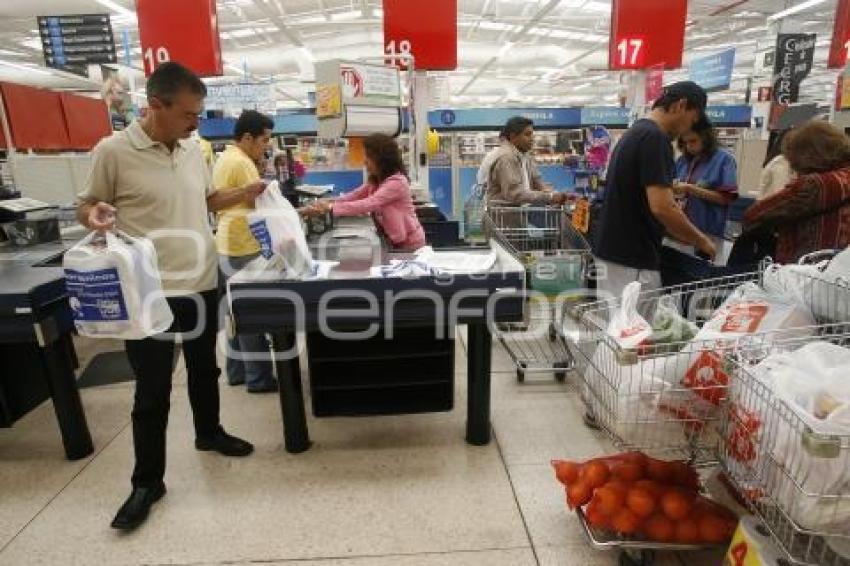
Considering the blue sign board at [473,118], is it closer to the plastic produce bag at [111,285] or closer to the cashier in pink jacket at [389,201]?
the cashier in pink jacket at [389,201]

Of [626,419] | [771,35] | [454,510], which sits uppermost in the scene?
[771,35]

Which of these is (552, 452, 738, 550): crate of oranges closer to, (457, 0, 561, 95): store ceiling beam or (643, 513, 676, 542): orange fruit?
(643, 513, 676, 542): orange fruit

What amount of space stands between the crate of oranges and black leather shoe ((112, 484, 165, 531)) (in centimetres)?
175

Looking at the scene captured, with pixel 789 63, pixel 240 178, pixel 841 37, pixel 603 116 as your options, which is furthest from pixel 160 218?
pixel 841 37

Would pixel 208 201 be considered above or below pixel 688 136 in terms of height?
below

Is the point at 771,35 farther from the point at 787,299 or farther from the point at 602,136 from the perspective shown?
the point at 787,299

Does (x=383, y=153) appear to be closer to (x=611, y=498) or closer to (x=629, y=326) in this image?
(x=629, y=326)

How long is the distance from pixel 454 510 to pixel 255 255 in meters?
1.81

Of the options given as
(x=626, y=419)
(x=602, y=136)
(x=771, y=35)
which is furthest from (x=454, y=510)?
(x=771, y=35)

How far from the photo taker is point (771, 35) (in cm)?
734

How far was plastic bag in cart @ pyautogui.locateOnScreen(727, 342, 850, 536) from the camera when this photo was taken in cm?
120

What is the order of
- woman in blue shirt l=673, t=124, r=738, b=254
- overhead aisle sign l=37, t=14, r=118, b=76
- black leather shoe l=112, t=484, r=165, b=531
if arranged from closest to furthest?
black leather shoe l=112, t=484, r=165, b=531, woman in blue shirt l=673, t=124, r=738, b=254, overhead aisle sign l=37, t=14, r=118, b=76

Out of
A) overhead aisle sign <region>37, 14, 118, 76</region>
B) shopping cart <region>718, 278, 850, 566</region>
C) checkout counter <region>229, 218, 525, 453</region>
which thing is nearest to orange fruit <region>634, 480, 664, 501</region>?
shopping cart <region>718, 278, 850, 566</region>

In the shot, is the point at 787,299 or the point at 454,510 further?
the point at 454,510
